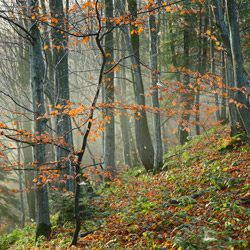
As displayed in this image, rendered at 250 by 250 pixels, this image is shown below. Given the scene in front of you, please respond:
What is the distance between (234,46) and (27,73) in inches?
491

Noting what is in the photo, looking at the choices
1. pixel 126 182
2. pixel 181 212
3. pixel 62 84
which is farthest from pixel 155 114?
pixel 181 212

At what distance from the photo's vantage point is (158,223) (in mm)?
4750

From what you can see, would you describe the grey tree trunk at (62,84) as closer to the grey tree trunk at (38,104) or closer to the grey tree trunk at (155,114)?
the grey tree trunk at (38,104)

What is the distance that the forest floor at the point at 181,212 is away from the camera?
383 centimetres

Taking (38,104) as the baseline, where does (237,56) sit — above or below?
above

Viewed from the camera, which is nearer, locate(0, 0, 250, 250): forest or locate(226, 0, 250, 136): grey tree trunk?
locate(0, 0, 250, 250): forest

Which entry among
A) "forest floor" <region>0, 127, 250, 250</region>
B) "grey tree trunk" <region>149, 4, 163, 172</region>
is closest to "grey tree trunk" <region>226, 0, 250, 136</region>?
"forest floor" <region>0, 127, 250, 250</region>

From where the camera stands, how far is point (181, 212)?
15.8ft

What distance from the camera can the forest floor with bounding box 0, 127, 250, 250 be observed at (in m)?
3.83

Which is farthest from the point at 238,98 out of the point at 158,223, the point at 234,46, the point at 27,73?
the point at 27,73

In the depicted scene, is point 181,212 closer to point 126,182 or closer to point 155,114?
point 126,182

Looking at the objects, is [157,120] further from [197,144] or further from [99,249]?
[99,249]

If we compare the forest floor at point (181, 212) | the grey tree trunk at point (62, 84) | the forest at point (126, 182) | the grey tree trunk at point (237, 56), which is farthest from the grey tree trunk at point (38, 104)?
the grey tree trunk at point (237, 56)

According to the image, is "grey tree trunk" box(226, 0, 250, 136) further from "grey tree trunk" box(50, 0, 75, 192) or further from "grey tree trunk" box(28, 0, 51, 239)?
"grey tree trunk" box(50, 0, 75, 192)
